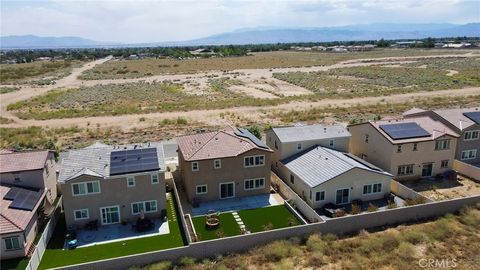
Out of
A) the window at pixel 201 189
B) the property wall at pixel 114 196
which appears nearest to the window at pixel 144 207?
the property wall at pixel 114 196

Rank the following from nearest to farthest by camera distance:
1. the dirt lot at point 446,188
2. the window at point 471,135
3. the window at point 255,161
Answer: the window at point 255,161 → the dirt lot at point 446,188 → the window at point 471,135

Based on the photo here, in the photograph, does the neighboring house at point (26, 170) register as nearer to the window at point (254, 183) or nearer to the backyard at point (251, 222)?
the backyard at point (251, 222)

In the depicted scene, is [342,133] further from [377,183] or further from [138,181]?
[138,181]

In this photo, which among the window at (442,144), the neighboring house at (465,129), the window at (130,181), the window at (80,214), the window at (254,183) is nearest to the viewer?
the window at (80,214)

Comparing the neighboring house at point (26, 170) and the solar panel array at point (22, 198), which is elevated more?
the neighboring house at point (26, 170)

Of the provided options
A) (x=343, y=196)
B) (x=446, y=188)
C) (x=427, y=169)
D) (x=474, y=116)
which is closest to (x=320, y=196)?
(x=343, y=196)

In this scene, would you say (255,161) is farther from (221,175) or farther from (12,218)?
(12,218)

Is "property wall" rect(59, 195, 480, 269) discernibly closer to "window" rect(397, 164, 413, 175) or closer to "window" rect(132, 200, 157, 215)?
"window" rect(132, 200, 157, 215)

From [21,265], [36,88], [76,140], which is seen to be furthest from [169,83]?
[21,265]
